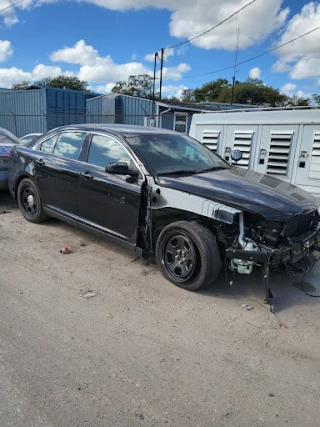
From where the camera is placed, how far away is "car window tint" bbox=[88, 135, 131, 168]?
14.4 ft

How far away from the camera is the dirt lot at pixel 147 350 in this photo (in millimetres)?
Result: 2229

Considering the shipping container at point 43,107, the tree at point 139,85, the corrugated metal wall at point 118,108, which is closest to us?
the corrugated metal wall at point 118,108

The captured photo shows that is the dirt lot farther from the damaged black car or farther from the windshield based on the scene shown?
the windshield

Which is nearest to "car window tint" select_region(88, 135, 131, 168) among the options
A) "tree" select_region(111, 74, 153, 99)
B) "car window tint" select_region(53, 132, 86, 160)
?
"car window tint" select_region(53, 132, 86, 160)

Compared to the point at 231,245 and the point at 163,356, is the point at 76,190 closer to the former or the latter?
the point at 231,245

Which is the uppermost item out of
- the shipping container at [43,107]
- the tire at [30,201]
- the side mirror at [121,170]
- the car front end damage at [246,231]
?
the shipping container at [43,107]

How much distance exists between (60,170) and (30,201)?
3.87ft

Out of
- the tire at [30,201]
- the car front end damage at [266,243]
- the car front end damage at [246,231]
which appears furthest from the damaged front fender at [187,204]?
the tire at [30,201]

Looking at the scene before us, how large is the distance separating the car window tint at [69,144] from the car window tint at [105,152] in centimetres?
29

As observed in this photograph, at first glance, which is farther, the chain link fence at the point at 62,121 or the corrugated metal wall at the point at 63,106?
the corrugated metal wall at the point at 63,106

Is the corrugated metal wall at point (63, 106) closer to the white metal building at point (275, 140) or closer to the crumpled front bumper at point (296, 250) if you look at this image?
the white metal building at point (275, 140)

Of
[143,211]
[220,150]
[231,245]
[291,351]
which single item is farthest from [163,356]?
[220,150]

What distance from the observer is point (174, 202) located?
3.80 meters

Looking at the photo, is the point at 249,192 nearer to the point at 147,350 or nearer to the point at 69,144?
the point at 147,350
